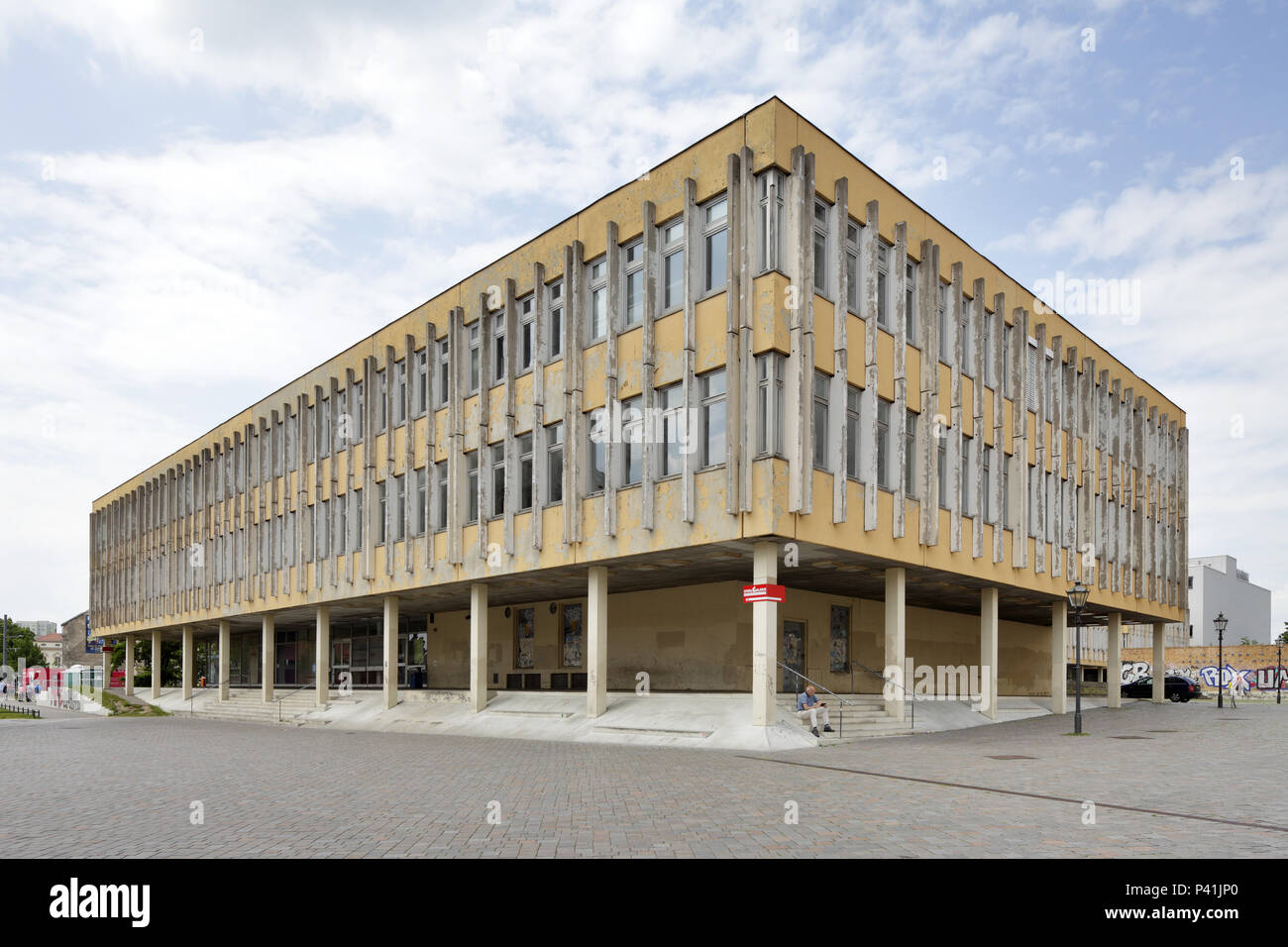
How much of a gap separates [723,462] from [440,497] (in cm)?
1398

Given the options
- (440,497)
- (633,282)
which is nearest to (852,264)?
(633,282)

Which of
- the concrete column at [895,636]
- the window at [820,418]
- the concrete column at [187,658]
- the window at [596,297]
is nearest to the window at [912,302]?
the window at [820,418]

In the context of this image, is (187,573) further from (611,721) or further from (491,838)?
(491,838)

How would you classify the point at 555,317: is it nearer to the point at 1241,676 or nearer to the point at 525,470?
the point at 525,470

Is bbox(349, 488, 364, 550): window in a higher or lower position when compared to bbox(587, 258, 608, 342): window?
lower

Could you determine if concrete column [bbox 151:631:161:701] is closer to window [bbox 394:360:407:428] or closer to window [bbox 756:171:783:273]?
window [bbox 394:360:407:428]

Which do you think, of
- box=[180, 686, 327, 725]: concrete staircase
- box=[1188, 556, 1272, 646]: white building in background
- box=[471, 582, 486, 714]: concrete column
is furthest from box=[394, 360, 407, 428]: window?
box=[1188, 556, 1272, 646]: white building in background

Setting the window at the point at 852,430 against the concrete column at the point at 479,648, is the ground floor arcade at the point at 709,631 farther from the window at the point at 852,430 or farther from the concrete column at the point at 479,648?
the window at the point at 852,430

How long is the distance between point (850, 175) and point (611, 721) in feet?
49.9

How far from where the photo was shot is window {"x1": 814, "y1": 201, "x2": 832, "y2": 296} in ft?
81.9

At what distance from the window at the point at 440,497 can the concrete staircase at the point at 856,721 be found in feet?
45.1

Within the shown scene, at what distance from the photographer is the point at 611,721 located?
26.6m

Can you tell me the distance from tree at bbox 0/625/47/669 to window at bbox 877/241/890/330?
156 metres

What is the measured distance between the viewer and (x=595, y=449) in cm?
2759
